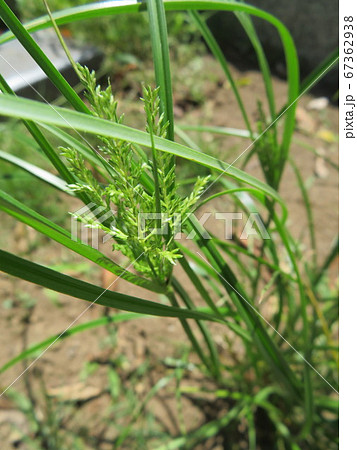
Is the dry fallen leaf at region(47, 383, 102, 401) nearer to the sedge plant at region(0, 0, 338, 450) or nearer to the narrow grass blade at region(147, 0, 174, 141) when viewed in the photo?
the sedge plant at region(0, 0, 338, 450)

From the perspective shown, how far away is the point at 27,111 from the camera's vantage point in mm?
302

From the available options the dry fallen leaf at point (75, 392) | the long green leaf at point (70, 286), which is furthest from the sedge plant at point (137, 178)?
the dry fallen leaf at point (75, 392)

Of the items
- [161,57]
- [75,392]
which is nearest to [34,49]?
[161,57]

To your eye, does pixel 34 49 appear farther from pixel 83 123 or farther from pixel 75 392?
pixel 75 392

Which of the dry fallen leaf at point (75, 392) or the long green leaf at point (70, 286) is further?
the dry fallen leaf at point (75, 392)

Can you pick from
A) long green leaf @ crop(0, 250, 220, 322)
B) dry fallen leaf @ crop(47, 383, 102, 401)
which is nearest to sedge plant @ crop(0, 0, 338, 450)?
long green leaf @ crop(0, 250, 220, 322)

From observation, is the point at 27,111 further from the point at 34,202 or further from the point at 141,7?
the point at 34,202

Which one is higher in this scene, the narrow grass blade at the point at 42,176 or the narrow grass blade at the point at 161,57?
the narrow grass blade at the point at 161,57

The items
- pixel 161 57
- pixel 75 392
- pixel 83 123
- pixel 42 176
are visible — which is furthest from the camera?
pixel 75 392

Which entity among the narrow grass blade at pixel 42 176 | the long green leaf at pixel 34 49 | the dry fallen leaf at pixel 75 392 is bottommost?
the dry fallen leaf at pixel 75 392

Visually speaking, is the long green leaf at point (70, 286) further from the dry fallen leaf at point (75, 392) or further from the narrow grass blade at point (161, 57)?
the dry fallen leaf at point (75, 392)

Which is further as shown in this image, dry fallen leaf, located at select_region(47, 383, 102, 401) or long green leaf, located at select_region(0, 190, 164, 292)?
dry fallen leaf, located at select_region(47, 383, 102, 401)

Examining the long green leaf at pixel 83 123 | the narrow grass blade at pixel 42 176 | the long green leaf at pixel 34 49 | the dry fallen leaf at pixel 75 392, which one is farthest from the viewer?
the dry fallen leaf at pixel 75 392

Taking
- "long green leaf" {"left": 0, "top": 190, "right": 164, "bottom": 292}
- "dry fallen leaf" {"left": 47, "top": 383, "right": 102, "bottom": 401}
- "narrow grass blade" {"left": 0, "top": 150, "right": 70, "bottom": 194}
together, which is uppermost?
"narrow grass blade" {"left": 0, "top": 150, "right": 70, "bottom": 194}
